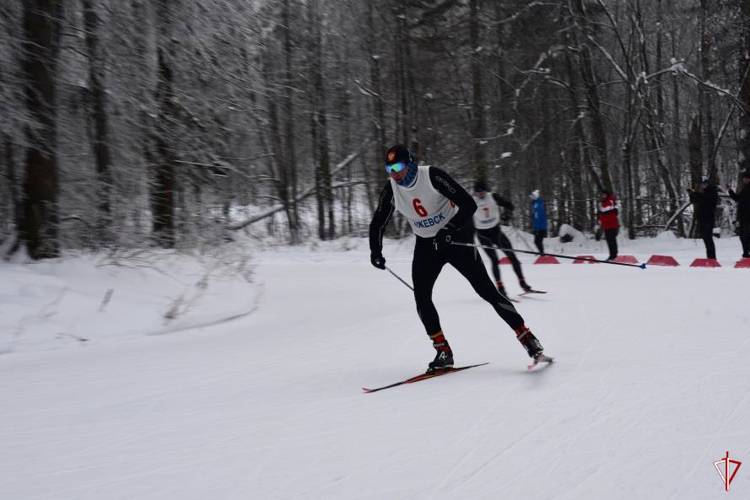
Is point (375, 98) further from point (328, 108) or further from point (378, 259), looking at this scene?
point (378, 259)

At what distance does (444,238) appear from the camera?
5.71 m

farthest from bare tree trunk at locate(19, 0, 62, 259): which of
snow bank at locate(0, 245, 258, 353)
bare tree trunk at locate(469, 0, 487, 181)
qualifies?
bare tree trunk at locate(469, 0, 487, 181)

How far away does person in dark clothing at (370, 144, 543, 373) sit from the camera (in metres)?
5.65

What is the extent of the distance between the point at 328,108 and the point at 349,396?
2443 centimetres

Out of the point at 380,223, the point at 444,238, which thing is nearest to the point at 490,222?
the point at 380,223

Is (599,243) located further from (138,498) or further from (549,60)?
(138,498)

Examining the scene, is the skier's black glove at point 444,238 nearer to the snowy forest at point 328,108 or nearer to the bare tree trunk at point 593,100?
the snowy forest at point 328,108

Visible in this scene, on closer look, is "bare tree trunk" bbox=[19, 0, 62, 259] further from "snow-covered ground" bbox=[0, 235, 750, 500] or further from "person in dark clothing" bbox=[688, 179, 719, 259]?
"person in dark clothing" bbox=[688, 179, 719, 259]

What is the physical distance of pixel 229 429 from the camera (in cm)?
443

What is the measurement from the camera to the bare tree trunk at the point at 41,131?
8.68m

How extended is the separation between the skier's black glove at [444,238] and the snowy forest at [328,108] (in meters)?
5.26

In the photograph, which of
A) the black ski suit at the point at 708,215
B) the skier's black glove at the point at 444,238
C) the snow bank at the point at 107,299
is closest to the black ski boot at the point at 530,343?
the skier's black glove at the point at 444,238

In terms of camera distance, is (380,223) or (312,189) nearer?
(380,223)

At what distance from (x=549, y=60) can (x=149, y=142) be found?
54.8 ft
